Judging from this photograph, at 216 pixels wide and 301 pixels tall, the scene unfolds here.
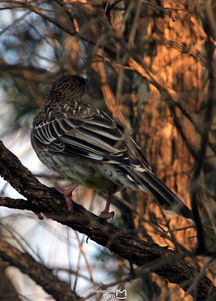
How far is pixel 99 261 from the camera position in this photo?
16.4 ft

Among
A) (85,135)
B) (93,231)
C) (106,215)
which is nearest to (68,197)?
(93,231)

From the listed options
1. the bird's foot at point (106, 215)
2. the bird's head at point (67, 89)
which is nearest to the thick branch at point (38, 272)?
the bird's foot at point (106, 215)

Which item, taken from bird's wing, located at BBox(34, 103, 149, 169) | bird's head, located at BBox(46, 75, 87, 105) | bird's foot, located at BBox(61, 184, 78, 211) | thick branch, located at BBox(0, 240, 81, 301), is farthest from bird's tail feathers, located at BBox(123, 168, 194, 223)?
bird's head, located at BBox(46, 75, 87, 105)

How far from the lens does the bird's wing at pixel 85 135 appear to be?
4.59 m

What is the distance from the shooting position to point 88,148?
4738 millimetres

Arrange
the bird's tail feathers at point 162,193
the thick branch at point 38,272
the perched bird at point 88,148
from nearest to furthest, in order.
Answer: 1. the bird's tail feathers at point 162,193
2. the thick branch at point 38,272
3. the perched bird at point 88,148

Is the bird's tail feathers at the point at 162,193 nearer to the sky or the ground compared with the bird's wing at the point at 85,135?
nearer to the ground

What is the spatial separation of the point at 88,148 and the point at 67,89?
1361 mm

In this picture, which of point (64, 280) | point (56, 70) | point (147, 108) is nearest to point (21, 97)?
point (56, 70)

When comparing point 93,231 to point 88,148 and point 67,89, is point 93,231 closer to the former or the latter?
point 88,148

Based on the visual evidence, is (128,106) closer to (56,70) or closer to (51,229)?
(56,70)

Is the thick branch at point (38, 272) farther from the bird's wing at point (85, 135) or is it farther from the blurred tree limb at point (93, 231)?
the bird's wing at point (85, 135)

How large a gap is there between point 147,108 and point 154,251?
2007 millimetres

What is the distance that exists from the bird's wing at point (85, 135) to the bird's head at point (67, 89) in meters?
0.23
